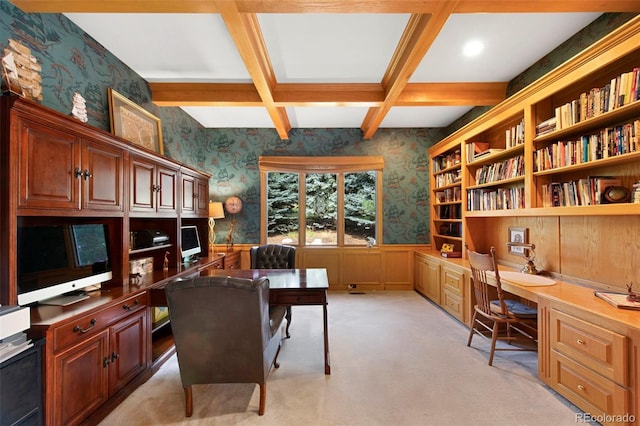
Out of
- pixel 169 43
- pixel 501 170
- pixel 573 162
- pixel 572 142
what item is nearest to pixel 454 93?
pixel 501 170

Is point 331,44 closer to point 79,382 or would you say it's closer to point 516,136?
point 516,136

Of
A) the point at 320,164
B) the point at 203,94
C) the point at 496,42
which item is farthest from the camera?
the point at 320,164

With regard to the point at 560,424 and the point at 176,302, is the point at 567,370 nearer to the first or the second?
the point at 560,424

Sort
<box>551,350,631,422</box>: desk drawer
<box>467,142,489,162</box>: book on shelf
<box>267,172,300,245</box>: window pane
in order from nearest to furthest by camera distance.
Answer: <box>551,350,631,422</box>: desk drawer, <box>467,142,489,162</box>: book on shelf, <box>267,172,300,245</box>: window pane

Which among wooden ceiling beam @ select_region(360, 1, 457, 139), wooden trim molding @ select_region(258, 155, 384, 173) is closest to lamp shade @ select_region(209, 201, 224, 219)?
wooden trim molding @ select_region(258, 155, 384, 173)

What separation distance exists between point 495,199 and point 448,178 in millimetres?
1114

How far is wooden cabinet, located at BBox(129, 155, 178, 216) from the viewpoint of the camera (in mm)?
2395

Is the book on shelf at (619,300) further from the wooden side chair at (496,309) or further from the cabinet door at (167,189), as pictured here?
the cabinet door at (167,189)

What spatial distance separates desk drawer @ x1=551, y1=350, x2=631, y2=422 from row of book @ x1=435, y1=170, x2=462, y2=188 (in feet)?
8.54

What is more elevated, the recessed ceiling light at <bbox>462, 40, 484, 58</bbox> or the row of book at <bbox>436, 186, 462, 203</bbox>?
the recessed ceiling light at <bbox>462, 40, 484, 58</bbox>

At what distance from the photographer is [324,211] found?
5.09m

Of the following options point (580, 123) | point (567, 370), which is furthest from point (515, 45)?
point (567, 370)

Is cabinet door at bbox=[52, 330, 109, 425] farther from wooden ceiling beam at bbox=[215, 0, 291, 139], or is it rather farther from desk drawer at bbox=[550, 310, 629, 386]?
desk drawer at bbox=[550, 310, 629, 386]

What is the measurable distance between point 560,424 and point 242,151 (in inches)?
197
